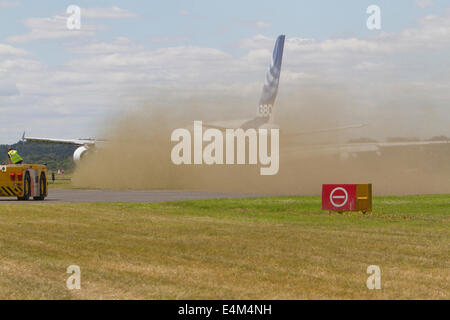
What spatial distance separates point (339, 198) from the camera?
102ft

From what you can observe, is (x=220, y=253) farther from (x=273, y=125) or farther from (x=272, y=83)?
(x=272, y=83)

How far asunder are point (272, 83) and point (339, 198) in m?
33.4

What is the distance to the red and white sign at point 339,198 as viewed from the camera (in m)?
30.9

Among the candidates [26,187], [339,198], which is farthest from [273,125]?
[339,198]

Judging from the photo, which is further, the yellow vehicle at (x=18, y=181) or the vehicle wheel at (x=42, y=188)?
the vehicle wheel at (x=42, y=188)

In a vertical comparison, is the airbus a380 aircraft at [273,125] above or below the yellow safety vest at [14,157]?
above

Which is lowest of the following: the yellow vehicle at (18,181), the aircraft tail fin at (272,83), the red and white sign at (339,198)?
the red and white sign at (339,198)

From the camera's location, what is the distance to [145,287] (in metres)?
12.0

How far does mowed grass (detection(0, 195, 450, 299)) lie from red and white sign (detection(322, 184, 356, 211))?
0.63 metres

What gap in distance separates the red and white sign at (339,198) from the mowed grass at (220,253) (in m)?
0.63

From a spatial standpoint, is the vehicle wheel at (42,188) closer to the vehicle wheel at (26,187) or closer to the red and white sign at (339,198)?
the vehicle wheel at (26,187)

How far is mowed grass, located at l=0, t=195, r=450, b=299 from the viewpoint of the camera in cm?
1202

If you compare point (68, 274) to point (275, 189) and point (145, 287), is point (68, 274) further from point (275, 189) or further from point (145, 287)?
point (275, 189)

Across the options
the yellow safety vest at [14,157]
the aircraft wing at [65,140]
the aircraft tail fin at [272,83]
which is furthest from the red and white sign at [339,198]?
the aircraft wing at [65,140]
